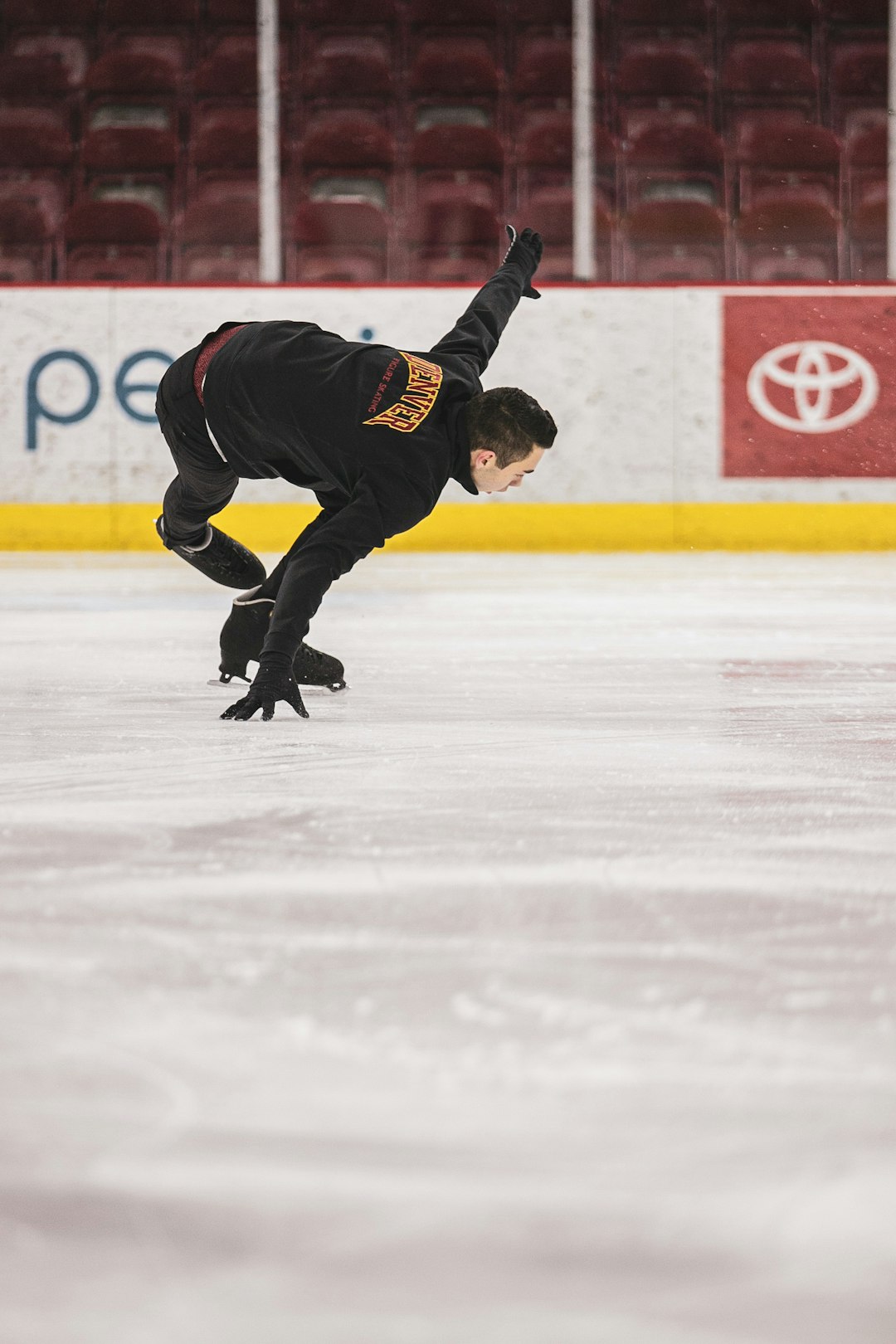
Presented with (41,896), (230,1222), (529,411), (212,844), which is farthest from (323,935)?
(529,411)

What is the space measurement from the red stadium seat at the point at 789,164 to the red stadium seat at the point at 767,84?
251 millimetres

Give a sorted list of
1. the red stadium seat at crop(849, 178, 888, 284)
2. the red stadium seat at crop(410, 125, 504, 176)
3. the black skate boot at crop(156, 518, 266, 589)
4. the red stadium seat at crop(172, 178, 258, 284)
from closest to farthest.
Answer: the black skate boot at crop(156, 518, 266, 589), the red stadium seat at crop(849, 178, 888, 284), the red stadium seat at crop(172, 178, 258, 284), the red stadium seat at crop(410, 125, 504, 176)

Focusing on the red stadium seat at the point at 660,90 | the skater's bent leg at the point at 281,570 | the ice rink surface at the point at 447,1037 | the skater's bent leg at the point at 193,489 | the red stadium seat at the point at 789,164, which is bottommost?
the ice rink surface at the point at 447,1037

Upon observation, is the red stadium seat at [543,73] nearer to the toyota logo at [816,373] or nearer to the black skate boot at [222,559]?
the toyota logo at [816,373]

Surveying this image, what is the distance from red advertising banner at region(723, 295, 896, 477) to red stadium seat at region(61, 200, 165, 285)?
10.3 ft

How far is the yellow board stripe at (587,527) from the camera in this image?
7.74m

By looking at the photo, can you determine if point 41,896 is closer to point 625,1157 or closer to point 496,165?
point 625,1157

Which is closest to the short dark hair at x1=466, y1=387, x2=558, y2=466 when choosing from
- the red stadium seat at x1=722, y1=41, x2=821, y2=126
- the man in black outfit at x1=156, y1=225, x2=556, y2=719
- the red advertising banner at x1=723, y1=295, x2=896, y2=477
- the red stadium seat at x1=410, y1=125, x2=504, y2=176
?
the man in black outfit at x1=156, y1=225, x2=556, y2=719

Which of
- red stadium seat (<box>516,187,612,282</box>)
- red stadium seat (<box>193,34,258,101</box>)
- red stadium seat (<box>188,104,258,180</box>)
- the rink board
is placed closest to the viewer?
the rink board

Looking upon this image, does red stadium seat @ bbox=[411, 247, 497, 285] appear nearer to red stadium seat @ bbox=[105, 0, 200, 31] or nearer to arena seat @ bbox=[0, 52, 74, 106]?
red stadium seat @ bbox=[105, 0, 200, 31]

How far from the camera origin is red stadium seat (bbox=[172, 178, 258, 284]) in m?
8.88

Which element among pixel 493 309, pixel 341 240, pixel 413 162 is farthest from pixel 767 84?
pixel 493 309

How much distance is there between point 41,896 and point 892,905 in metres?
0.68

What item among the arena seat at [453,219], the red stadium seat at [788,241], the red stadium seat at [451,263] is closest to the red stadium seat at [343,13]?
the arena seat at [453,219]
